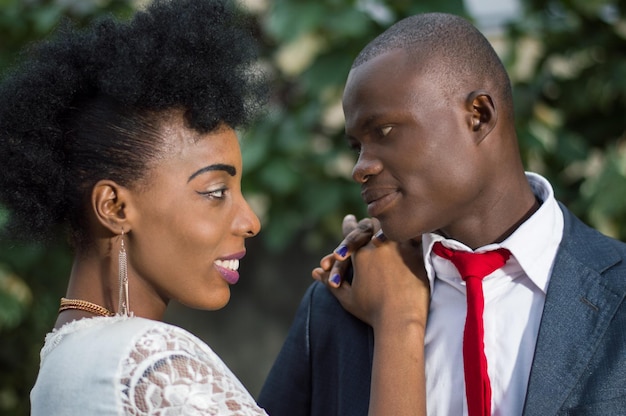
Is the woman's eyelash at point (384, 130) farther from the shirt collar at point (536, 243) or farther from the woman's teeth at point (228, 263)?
the woman's teeth at point (228, 263)

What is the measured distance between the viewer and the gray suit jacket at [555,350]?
240 cm

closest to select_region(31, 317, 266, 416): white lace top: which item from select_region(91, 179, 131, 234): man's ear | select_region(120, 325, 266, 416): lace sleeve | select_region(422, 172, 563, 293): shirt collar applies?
select_region(120, 325, 266, 416): lace sleeve

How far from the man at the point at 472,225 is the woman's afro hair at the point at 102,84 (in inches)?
18.0

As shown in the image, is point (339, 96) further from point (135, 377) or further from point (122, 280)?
point (135, 377)

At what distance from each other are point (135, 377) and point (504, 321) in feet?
3.42

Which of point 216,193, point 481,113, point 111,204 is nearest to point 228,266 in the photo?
point 216,193

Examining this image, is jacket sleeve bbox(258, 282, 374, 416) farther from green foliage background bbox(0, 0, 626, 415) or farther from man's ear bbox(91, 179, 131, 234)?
green foliage background bbox(0, 0, 626, 415)

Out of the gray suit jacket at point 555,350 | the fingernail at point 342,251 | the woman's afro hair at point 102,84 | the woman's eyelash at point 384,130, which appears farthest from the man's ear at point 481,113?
the woman's afro hair at point 102,84

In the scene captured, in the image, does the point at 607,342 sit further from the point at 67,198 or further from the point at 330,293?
the point at 67,198

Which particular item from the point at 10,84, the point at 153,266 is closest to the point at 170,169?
the point at 153,266

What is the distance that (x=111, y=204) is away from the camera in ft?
7.56

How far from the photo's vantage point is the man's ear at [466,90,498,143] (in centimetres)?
262

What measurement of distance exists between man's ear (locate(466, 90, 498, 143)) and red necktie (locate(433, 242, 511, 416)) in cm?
33

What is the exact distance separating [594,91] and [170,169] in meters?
3.05
